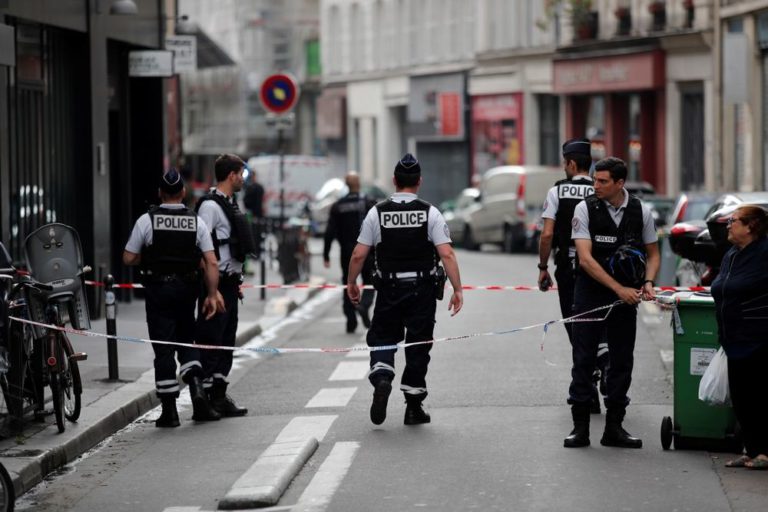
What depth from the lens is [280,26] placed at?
73.0 metres

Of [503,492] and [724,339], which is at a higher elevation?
[724,339]

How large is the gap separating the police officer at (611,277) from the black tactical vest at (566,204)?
4.63ft

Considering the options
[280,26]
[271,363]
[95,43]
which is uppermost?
[280,26]

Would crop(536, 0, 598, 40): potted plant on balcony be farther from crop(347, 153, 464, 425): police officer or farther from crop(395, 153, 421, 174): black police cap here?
crop(347, 153, 464, 425): police officer

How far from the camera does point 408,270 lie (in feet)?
36.6

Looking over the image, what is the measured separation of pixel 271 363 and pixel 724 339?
6.93 metres

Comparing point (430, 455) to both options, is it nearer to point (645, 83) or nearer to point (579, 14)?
point (645, 83)

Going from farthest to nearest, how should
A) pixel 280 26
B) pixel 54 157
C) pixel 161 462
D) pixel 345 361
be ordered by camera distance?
1. pixel 280 26
2. pixel 54 157
3. pixel 345 361
4. pixel 161 462

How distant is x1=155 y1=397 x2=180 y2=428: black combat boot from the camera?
11.5 meters

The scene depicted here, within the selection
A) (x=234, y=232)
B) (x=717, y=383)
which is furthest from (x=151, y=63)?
(x=717, y=383)

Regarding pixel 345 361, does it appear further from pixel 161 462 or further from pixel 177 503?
pixel 177 503

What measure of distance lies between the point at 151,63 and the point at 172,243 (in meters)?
9.41

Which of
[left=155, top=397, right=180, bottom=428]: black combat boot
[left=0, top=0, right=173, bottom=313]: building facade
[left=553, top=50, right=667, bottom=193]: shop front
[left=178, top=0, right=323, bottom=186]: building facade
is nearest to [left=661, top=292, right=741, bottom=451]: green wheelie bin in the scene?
[left=155, top=397, right=180, bottom=428]: black combat boot

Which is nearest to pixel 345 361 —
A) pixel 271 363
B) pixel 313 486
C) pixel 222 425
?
pixel 271 363
